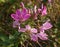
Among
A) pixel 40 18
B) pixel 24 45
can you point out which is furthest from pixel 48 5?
pixel 24 45

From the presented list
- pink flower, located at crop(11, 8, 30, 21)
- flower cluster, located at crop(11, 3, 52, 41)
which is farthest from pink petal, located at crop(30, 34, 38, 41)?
pink flower, located at crop(11, 8, 30, 21)

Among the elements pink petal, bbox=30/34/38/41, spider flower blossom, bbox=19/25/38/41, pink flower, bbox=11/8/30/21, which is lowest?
pink petal, bbox=30/34/38/41

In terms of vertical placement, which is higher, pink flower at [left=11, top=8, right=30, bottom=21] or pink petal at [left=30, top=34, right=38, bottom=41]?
pink flower at [left=11, top=8, right=30, bottom=21]

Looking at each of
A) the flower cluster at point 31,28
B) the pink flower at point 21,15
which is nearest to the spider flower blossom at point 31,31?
the flower cluster at point 31,28

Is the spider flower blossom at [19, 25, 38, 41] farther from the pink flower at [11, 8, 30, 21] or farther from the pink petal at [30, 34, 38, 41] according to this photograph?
the pink flower at [11, 8, 30, 21]

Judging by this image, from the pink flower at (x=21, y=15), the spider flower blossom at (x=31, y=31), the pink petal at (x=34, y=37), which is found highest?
the pink flower at (x=21, y=15)

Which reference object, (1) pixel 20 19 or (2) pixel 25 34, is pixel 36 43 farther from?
(1) pixel 20 19

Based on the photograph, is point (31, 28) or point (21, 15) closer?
point (21, 15)

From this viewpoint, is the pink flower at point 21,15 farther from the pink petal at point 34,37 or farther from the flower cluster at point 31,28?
the pink petal at point 34,37

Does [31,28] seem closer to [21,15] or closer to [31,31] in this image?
[31,31]

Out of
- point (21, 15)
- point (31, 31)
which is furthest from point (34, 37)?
point (21, 15)

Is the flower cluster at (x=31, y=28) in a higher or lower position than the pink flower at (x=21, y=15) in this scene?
lower

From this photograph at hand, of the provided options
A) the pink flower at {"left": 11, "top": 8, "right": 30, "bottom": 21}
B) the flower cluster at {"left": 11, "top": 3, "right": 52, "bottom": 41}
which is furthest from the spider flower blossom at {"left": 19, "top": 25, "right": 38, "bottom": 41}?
the pink flower at {"left": 11, "top": 8, "right": 30, "bottom": 21}
